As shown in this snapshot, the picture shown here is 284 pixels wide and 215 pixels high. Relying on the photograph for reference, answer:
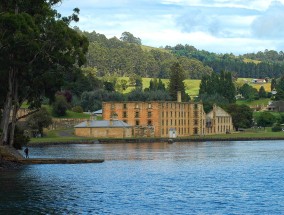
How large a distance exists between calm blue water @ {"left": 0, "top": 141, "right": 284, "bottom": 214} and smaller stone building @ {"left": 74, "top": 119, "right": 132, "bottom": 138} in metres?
76.8

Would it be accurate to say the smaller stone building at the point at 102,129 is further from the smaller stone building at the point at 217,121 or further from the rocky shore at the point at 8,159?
the rocky shore at the point at 8,159

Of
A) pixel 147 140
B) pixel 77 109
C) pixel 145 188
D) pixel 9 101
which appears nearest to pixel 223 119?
pixel 77 109

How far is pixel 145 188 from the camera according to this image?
57.1 m

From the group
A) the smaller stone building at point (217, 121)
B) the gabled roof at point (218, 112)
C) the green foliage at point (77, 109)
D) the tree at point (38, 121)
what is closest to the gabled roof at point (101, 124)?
the tree at point (38, 121)

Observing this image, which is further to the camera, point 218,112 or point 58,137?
point 218,112

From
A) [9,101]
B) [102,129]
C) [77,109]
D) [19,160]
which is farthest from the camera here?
[77,109]

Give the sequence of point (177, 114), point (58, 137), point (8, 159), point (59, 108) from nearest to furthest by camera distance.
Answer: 1. point (8, 159)
2. point (58, 137)
3. point (177, 114)
4. point (59, 108)

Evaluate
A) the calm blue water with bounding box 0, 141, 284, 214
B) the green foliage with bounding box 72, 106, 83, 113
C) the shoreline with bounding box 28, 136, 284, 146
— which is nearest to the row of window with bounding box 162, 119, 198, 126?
the shoreline with bounding box 28, 136, 284, 146

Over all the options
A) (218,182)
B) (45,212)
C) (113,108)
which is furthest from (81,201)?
(113,108)

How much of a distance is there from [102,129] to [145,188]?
106 metres

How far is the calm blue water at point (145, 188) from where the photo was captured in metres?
46.0

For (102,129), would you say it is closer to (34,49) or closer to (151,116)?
(151,116)

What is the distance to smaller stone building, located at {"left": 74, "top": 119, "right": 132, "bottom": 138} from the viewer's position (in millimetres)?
161125

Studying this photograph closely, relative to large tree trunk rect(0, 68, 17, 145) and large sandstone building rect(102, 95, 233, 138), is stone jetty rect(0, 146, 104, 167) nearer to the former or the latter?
large tree trunk rect(0, 68, 17, 145)
